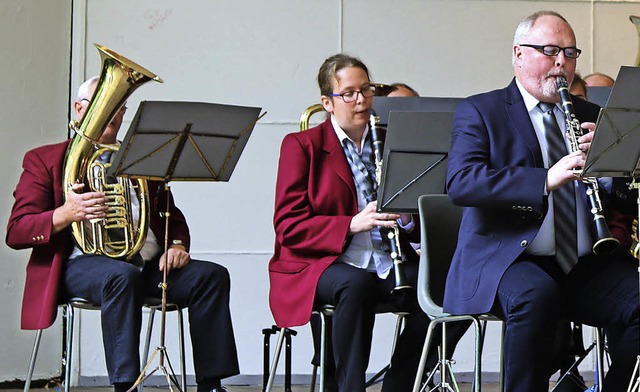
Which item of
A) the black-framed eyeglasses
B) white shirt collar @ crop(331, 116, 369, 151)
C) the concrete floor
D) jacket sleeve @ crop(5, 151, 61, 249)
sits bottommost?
the concrete floor

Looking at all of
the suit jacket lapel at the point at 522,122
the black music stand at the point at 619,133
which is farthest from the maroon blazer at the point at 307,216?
the black music stand at the point at 619,133

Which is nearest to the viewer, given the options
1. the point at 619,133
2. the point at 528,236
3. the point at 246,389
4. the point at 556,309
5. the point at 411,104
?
the point at 619,133

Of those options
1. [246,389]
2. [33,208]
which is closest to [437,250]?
[33,208]

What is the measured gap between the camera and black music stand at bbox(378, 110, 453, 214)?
385cm

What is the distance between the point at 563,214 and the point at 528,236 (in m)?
0.15

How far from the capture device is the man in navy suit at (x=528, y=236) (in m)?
3.26

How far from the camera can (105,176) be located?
14.4 ft

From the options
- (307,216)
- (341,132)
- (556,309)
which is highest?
(341,132)

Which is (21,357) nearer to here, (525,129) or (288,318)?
(288,318)

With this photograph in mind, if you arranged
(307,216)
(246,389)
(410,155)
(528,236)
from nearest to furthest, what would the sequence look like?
(528,236)
(410,155)
(307,216)
(246,389)

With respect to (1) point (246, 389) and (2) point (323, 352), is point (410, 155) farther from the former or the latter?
(1) point (246, 389)

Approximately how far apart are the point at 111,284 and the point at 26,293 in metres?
0.41

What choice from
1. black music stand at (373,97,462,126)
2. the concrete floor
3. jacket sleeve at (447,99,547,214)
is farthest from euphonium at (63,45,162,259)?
the concrete floor

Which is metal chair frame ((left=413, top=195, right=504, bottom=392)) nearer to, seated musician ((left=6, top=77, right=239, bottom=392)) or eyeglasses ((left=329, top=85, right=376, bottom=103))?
eyeglasses ((left=329, top=85, right=376, bottom=103))
